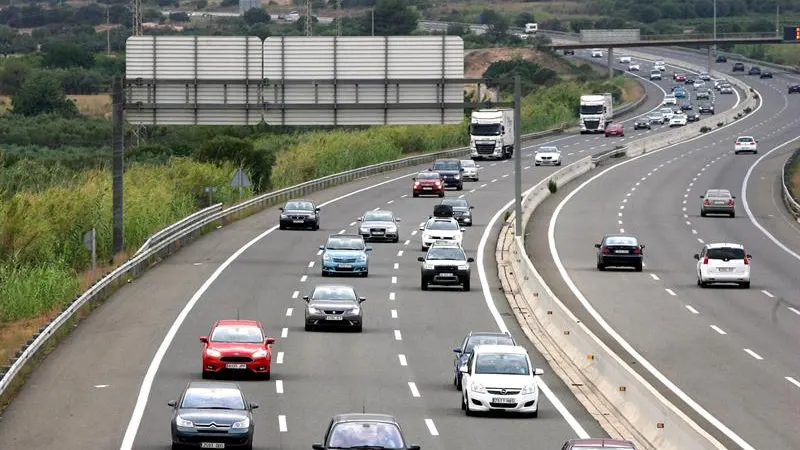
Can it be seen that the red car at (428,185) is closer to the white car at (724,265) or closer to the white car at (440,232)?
the white car at (440,232)

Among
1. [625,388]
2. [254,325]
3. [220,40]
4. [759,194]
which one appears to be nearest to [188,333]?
[254,325]

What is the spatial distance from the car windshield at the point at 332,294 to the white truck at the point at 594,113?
350ft

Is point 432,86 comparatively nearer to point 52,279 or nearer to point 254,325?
point 52,279

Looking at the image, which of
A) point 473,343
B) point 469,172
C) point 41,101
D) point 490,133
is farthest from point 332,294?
point 41,101

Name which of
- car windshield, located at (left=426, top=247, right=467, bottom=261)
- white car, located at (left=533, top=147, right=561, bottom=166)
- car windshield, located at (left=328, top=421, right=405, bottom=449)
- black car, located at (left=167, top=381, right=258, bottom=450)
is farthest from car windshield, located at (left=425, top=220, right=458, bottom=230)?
white car, located at (left=533, top=147, right=561, bottom=166)

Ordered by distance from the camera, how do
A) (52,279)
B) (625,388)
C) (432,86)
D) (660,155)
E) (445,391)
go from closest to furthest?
(625,388)
(445,391)
(52,279)
(432,86)
(660,155)

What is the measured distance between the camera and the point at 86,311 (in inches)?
1895

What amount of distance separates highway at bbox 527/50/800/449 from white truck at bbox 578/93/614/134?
27003 millimetres

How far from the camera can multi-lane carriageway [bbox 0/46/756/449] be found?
30672mm

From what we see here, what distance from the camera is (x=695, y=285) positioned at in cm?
5966

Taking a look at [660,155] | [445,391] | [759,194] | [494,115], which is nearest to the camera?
[445,391]

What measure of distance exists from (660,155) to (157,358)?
94658 mm

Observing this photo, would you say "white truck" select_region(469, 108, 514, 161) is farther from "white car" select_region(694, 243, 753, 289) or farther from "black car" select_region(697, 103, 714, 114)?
"white car" select_region(694, 243, 753, 289)

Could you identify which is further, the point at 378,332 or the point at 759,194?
the point at 759,194
